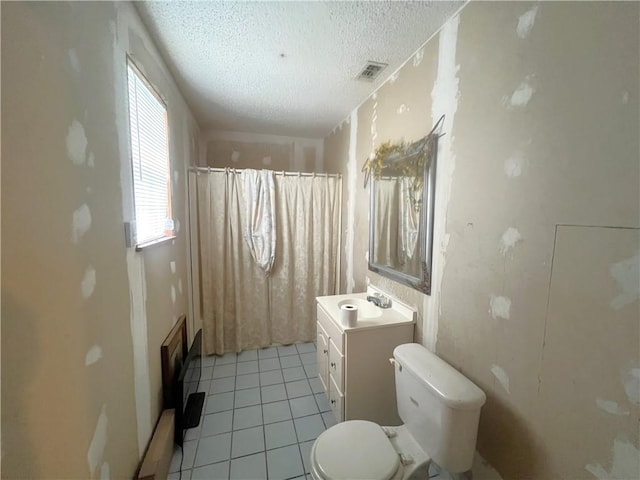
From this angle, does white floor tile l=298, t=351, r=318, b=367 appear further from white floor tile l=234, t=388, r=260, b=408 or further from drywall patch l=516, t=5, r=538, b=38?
drywall patch l=516, t=5, r=538, b=38

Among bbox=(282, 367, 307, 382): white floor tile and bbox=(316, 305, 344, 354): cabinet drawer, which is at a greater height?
bbox=(316, 305, 344, 354): cabinet drawer

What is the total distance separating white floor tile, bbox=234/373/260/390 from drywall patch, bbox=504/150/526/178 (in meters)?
2.26

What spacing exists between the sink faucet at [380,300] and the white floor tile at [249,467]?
118 centimetres

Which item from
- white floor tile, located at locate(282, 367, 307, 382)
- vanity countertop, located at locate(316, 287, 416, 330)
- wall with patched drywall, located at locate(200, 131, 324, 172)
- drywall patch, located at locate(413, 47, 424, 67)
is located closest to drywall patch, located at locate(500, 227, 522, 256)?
vanity countertop, located at locate(316, 287, 416, 330)

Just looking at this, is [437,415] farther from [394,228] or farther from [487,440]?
[394,228]

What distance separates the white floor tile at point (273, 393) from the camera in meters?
1.95

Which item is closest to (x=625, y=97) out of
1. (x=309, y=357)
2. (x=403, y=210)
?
(x=403, y=210)

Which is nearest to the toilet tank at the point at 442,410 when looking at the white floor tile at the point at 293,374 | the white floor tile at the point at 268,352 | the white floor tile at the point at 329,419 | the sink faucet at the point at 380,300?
the sink faucet at the point at 380,300

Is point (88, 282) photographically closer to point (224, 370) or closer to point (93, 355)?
point (93, 355)

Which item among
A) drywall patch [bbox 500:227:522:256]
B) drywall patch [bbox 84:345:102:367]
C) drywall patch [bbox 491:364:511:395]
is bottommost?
drywall patch [bbox 491:364:511:395]

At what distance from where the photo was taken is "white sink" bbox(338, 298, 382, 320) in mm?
1746

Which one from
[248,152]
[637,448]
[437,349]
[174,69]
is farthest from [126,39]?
[637,448]

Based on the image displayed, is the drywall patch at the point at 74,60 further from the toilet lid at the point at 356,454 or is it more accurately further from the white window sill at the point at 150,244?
the toilet lid at the point at 356,454

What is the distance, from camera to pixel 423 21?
1.26 m
